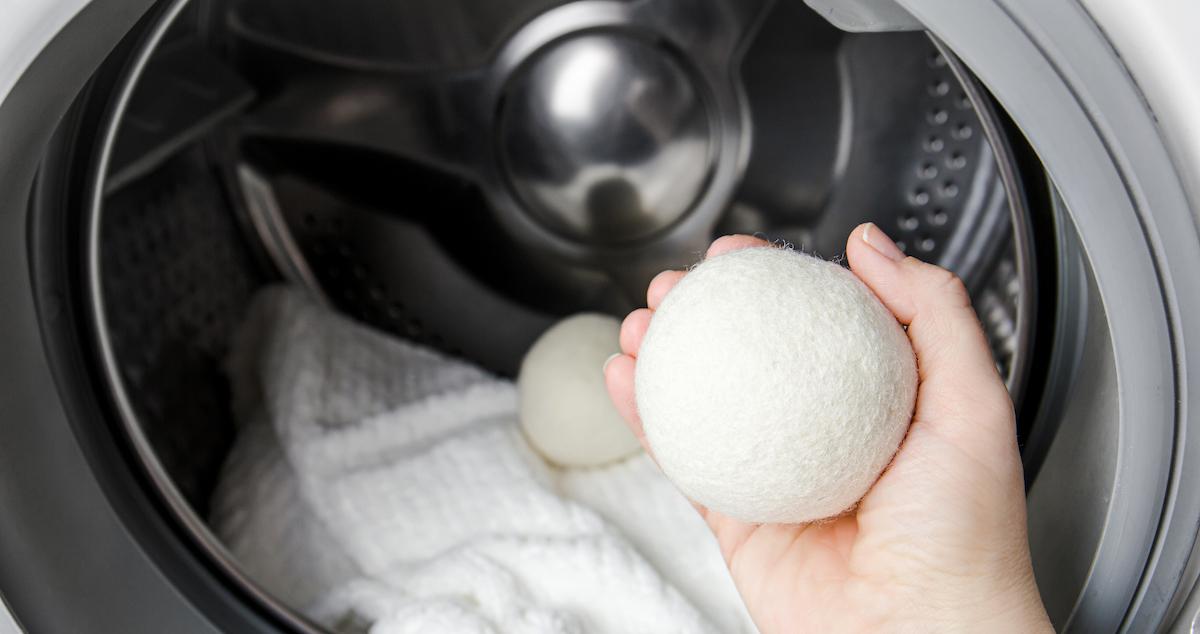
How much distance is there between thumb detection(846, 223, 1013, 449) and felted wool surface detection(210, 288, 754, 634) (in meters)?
0.25

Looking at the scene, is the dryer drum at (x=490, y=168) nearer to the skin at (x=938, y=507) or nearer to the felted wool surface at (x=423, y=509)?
the felted wool surface at (x=423, y=509)

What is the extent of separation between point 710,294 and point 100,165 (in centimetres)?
37

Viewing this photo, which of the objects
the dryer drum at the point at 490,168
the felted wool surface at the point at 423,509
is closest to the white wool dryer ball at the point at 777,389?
the felted wool surface at the point at 423,509

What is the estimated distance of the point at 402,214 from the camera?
908 mm

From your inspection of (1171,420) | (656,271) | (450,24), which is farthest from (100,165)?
(1171,420)

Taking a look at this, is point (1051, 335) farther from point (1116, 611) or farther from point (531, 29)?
point (531, 29)

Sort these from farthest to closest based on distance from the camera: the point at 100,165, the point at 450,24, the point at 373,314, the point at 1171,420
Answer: the point at 373,314 < the point at 450,24 < the point at 100,165 < the point at 1171,420

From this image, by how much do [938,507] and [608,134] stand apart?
0.47m

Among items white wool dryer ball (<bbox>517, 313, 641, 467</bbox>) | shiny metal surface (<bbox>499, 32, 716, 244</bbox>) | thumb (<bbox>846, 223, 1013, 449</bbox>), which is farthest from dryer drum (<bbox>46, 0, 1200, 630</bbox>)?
thumb (<bbox>846, 223, 1013, 449</bbox>)

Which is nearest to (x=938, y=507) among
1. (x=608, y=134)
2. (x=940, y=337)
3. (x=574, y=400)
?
(x=940, y=337)

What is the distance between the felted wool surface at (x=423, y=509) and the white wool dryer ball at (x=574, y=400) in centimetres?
2

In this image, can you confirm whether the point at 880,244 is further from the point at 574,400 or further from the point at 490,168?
the point at 490,168

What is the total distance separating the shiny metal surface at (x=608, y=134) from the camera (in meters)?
0.83

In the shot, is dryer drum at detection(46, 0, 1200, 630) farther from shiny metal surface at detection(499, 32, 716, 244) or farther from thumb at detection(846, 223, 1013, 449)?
thumb at detection(846, 223, 1013, 449)
